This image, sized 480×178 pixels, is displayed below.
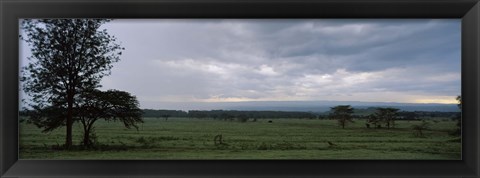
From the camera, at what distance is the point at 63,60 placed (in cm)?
198

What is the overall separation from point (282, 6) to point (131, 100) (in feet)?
3.03

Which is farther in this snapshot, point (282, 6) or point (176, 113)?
point (176, 113)

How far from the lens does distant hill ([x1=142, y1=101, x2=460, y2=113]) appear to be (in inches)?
80.0

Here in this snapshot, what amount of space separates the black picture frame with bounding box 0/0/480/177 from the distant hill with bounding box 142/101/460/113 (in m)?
0.18

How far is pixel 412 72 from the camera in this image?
202 cm

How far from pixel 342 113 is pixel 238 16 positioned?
759 mm

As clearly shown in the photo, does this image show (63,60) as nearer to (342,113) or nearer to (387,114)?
(342,113)

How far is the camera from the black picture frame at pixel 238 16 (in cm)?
186

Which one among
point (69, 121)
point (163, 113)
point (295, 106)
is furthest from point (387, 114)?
point (69, 121)

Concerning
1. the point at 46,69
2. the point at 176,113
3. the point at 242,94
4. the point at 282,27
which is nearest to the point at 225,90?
the point at 242,94

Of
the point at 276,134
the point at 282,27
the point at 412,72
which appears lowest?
the point at 276,134

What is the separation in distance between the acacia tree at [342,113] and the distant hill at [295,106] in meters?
0.02

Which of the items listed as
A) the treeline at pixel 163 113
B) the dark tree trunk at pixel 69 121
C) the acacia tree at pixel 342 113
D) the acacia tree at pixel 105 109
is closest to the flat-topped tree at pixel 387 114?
the acacia tree at pixel 342 113

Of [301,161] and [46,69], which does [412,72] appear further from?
[46,69]
